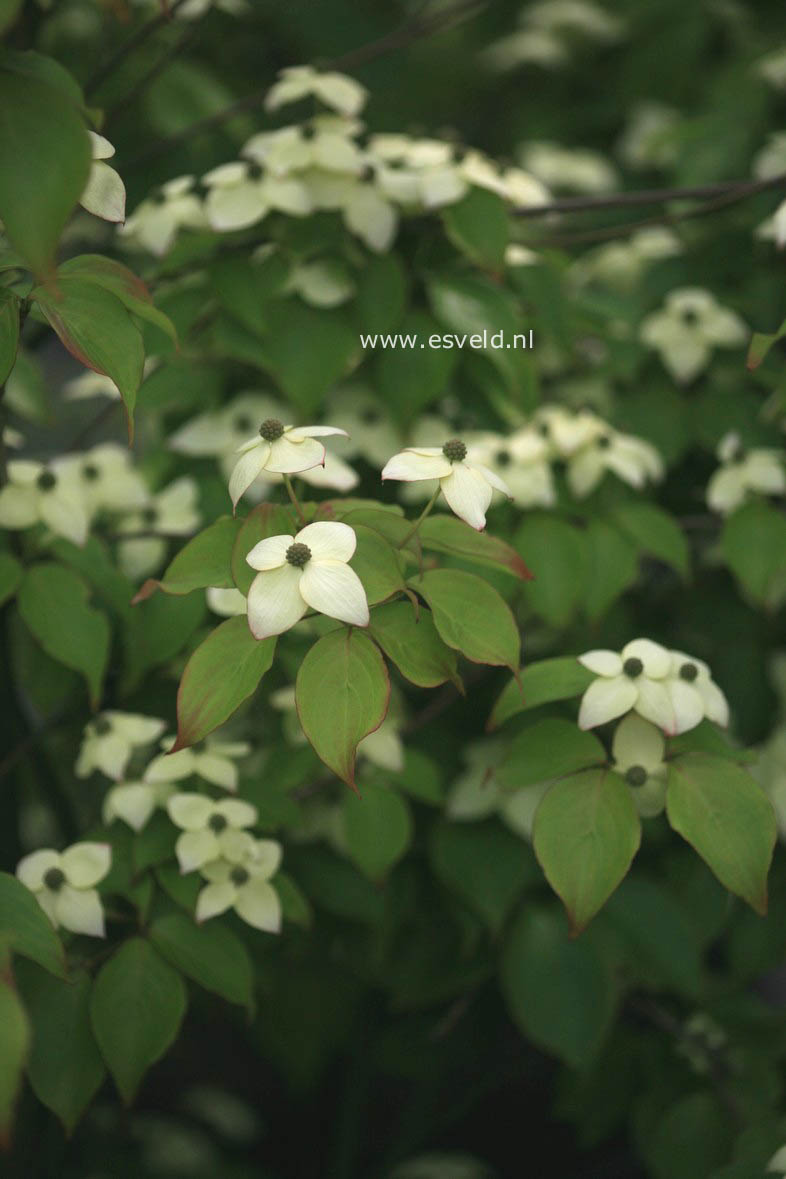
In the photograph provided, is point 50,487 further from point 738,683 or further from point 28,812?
point 738,683

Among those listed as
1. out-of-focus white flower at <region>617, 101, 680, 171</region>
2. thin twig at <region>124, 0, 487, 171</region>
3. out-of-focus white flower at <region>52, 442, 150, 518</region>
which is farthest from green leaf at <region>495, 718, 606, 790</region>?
out-of-focus white flower at <region>617, 101, 680, 171</region>

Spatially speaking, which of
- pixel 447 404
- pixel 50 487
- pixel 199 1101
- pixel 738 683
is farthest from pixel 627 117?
pixel 199 1101

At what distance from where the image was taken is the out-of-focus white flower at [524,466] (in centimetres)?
113

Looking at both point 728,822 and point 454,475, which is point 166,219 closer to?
point 454,475

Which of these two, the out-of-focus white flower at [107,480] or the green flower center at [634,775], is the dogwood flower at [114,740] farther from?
the green flower center at [634,775]

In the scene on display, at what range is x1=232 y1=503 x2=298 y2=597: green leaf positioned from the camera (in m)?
0.76

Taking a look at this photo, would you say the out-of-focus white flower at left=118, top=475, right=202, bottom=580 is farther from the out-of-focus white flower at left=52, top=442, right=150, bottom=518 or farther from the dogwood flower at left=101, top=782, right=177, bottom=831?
the dogwood flower at left=101, top=782, right=177, bottom=831

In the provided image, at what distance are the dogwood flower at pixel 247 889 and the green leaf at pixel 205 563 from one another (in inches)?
9.6

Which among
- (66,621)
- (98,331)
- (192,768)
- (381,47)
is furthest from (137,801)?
(381,47)

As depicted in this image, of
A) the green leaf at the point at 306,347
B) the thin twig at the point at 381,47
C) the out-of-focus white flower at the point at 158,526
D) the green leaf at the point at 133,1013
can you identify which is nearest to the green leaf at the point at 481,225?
the green leaf at the point at 306,347

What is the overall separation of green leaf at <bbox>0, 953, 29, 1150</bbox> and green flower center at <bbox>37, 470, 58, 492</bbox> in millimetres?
560

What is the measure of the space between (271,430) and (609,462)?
49 cm

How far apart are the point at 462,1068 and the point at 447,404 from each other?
886 millimetres

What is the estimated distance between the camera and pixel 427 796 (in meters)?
1.08
